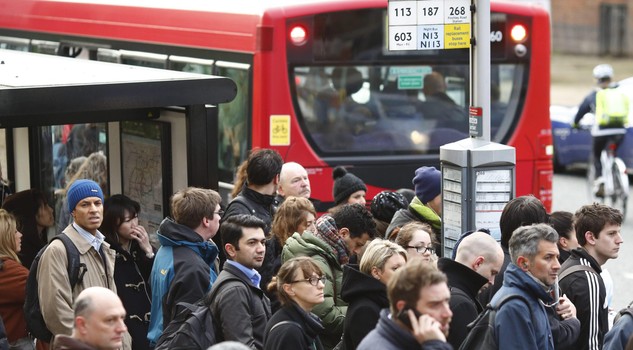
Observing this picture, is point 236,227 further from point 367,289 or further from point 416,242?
point 416,242

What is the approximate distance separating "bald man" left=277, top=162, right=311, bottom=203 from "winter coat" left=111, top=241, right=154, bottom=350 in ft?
4.73

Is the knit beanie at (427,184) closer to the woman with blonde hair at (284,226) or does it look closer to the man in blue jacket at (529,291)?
the woman with blonde hair at (284,226)

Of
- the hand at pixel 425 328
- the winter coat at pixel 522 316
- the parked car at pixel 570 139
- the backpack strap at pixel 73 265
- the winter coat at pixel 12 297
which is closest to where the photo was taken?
the hand at pixel 425 328

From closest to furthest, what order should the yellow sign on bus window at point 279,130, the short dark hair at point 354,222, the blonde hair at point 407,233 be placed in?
the blonde hair at point 407,233 → the short dark hair at point 354,222 → the yellow sign on bus window at point 279,130

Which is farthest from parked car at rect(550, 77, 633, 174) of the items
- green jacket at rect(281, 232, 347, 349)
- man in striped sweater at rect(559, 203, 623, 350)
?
green jacket at rect(281, 232, 347, 349)

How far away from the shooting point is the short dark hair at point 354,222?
7.34 meters

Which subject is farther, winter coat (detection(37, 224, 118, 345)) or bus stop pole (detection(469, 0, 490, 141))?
bus stop pole (detection(469, 0, 490, 141))

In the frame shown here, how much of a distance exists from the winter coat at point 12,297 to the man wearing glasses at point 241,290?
1.57 m

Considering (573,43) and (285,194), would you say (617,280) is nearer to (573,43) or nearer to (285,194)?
(285,194)

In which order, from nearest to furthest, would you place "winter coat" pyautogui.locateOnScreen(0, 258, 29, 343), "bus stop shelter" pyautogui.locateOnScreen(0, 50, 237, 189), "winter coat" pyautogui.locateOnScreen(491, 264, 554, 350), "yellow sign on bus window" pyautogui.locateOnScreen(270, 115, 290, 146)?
"winter coat" pyautogui.locateOnScreen(491, 264, 554, 350)
"winter coat" pyautogui.locateOnScreen(0, 258, 29, 343)
"bus stop shelter" pyautogui.locateOnScreen(0, 50, 237, 189)
"yellow sign on bus window" pyautogui.locateOnScreen(270, 115, 290, 146)

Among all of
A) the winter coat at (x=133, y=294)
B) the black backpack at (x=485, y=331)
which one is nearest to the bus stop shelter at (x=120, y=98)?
the winter coat at (x=133, y=294)

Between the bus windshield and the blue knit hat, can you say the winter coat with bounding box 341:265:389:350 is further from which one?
the bus windshield

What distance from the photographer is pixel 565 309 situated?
6.51 meters

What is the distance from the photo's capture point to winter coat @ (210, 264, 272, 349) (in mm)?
6266
